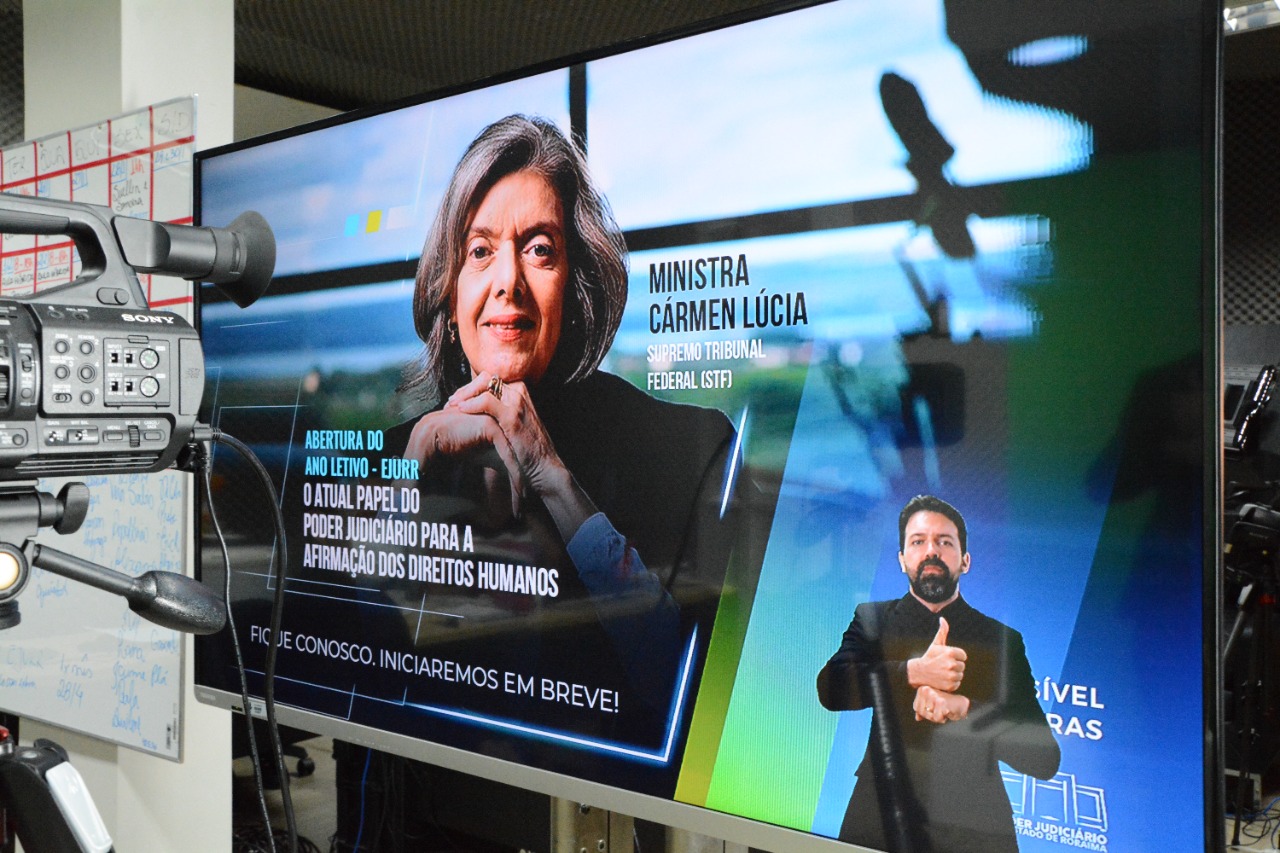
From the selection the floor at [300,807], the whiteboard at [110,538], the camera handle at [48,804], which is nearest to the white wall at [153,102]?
the whiteboard at [110,538]

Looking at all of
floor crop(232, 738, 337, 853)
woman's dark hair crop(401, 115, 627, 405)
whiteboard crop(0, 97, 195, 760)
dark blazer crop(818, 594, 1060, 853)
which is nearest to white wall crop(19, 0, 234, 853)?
whiteboard crop(0, 97, 195, 760)

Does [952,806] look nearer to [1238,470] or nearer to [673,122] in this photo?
[673,122]

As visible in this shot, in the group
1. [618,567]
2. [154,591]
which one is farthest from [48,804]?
[618,567]

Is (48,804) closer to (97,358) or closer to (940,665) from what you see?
(97,358)

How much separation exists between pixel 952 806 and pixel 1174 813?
0.22 m

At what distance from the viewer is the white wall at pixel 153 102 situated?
2258mm

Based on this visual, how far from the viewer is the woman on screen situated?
134cm

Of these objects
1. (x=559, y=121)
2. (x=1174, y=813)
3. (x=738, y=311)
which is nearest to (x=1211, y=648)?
(x=1174, y=813)

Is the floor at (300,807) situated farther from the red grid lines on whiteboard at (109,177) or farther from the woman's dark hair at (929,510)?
the woman's dark hair at (929,510)

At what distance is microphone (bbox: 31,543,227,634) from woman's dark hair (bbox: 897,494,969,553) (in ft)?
2.36

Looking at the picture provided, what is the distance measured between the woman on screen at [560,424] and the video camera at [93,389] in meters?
0.63

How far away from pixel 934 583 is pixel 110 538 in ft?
6.40

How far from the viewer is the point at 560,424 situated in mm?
1466

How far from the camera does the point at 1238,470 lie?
398 cm
